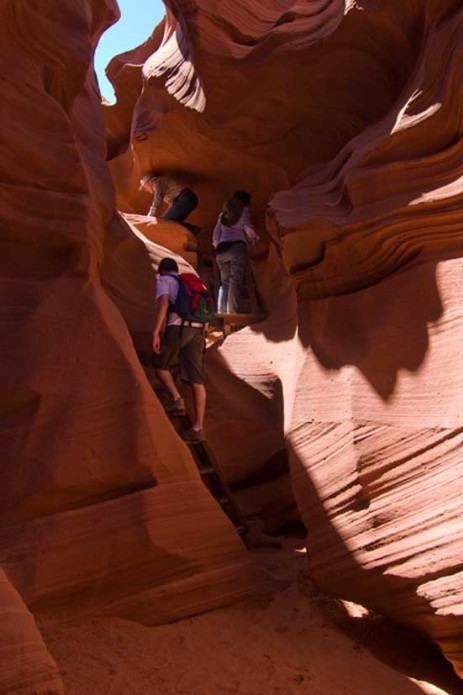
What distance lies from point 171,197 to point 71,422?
265 inches

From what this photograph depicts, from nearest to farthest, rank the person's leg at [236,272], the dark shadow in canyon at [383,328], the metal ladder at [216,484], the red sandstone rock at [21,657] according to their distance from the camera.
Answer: the red sandstone rock at [21,657] < the dark shadow in canyon at [383,328] < the metal ladder at [216,484] < the person's leg at [236,272]

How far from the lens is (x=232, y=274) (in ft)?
26.9

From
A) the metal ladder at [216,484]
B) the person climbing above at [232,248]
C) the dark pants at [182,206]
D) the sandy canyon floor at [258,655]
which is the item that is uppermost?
the dark pants at [182,206]

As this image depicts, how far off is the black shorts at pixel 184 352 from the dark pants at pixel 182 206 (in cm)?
454

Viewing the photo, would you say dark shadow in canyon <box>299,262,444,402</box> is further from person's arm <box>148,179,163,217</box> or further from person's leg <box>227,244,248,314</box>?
person's arm <box>148,179,163,217</box>

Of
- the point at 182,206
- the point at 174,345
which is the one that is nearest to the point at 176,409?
the point at 174,345

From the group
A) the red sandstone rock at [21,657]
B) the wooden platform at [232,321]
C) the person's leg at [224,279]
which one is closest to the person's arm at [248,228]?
the person's leg at [224,279]

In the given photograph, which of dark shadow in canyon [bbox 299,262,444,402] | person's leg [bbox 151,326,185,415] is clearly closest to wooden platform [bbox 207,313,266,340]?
person's leg [bbox 151,326,185,415]

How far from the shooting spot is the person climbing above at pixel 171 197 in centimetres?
954

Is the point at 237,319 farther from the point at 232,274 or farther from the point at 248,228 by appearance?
the point at 248,228

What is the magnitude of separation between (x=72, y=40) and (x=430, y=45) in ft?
10.0

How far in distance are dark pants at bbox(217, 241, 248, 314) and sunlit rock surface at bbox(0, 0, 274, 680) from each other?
299 centimetres

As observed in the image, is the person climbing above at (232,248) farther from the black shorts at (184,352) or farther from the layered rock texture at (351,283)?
the black shorts at (184,352)

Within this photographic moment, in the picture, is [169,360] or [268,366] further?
[268,366]
